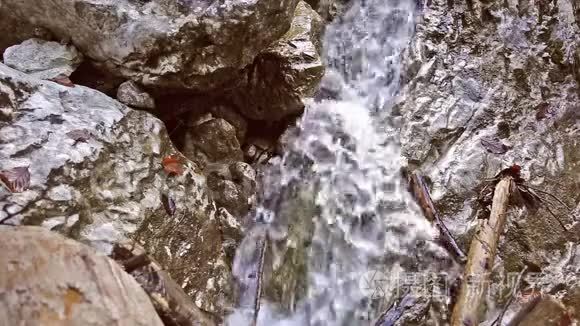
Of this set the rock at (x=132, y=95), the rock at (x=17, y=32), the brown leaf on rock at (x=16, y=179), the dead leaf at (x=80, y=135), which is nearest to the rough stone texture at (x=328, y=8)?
the rock at (x=132, y=95)

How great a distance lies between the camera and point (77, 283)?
1.52 metres

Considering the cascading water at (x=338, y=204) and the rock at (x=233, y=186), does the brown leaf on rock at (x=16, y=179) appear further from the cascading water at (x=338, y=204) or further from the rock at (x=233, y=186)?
the cascading water at (x=338, y=204)

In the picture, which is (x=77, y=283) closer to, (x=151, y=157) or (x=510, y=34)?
(x=151, y=157)

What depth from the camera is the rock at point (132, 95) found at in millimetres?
3391

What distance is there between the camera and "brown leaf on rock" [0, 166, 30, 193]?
2.45 meters

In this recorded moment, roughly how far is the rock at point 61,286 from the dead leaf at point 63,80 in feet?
5.67

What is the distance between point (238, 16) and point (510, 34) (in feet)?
8.29

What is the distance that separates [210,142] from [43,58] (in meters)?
1.31

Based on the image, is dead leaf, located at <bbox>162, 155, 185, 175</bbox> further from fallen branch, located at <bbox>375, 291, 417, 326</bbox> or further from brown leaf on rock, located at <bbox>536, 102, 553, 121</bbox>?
brown leaf on rock, located at <bbox>536, 102, 553, 121</bbox>

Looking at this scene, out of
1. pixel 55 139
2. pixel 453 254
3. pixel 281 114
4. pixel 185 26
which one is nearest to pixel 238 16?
pixel 185 26

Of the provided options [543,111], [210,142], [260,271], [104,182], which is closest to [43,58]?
[104,182]

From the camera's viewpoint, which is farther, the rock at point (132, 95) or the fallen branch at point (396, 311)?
the rock at point (132, 95)

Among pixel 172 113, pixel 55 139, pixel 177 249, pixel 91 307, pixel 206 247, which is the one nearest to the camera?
pixel 91 307

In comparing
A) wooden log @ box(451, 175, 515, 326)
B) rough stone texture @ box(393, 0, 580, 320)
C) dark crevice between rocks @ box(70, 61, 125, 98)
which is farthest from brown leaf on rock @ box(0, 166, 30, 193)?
rough stone texture @ box(393, 0, 580, 320)
